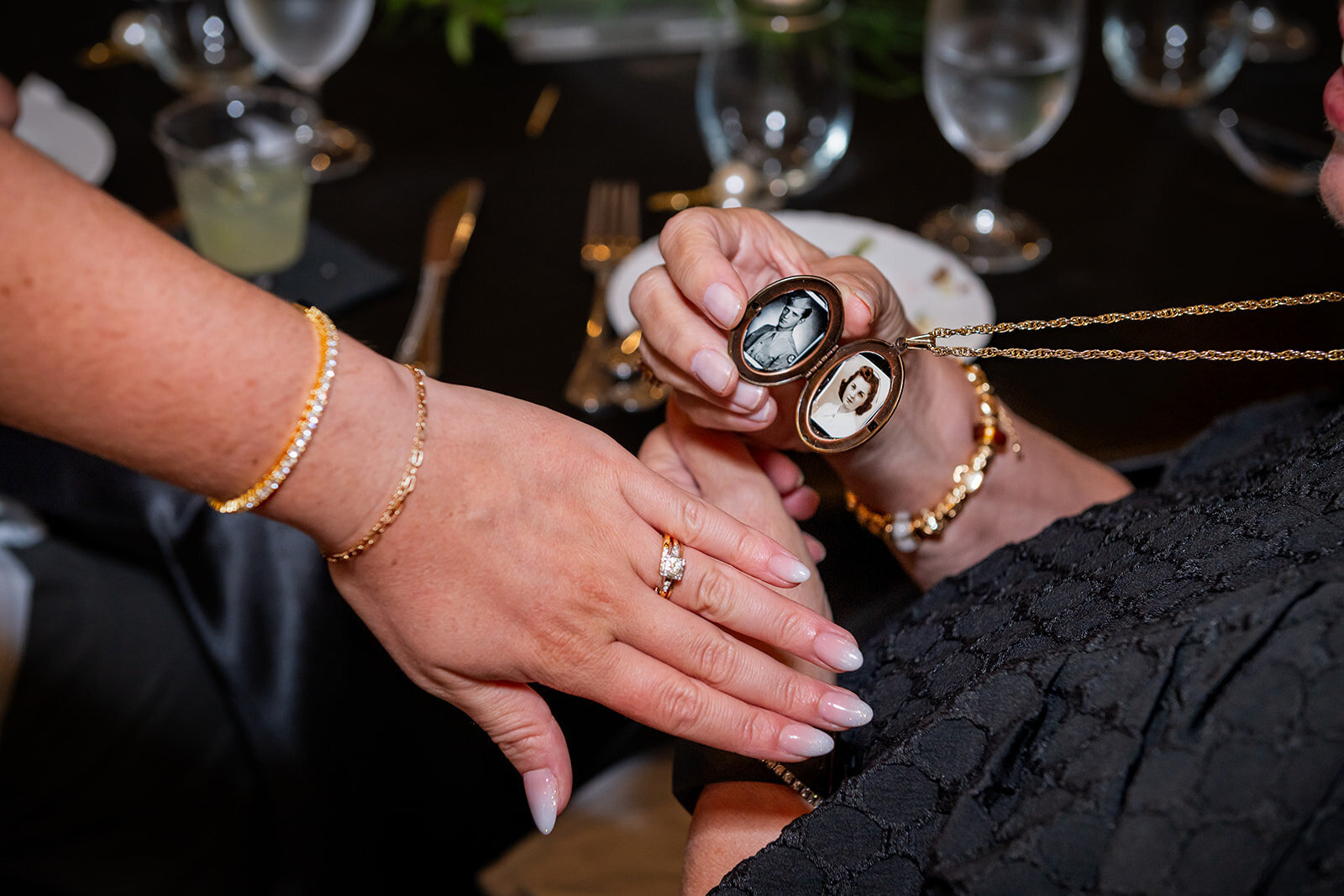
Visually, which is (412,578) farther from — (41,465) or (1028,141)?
(1028,141)

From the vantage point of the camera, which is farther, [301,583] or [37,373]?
[301,583]

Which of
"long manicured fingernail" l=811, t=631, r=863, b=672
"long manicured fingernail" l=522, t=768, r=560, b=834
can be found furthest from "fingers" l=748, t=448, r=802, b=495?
"long manicured fingernail" l=522, t=768, r=560, b=834

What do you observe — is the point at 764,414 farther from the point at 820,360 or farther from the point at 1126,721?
the point at 1126,721

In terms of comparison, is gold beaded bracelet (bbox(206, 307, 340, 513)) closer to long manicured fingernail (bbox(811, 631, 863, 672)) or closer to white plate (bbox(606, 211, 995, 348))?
long manicured fingernail (bbox(811, 631, 863, 672))

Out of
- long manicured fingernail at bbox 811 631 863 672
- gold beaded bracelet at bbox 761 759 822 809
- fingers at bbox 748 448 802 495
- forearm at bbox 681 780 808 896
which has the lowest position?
forearm at bbox 681 780 808 896

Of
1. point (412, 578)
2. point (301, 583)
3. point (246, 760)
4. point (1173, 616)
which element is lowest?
point (246, 760)

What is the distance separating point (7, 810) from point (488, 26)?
1314mm

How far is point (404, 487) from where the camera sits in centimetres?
73

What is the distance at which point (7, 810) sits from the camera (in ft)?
3.82

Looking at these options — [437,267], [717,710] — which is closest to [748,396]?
[717,710]

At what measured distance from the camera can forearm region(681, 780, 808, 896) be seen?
2.77 feet

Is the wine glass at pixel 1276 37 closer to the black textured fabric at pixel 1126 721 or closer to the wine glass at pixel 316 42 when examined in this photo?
the black textured fabric at pixel 1126 721

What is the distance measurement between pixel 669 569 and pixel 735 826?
22cm

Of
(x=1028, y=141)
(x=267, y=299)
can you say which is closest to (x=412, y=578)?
(x=267, y=299)
